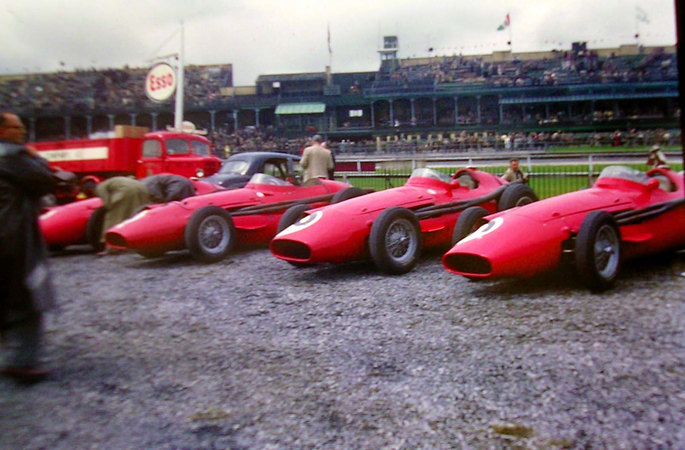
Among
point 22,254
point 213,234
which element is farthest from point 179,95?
point 213,234

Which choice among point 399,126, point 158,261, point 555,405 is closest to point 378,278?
point 399,126

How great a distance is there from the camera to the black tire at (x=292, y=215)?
7.93 ft

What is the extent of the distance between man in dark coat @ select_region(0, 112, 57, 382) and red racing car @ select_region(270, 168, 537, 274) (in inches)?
48.7

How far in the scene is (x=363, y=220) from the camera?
96.7 inches

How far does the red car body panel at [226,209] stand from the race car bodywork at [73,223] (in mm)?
36

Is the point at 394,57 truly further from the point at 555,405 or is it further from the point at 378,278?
the point at 378,278

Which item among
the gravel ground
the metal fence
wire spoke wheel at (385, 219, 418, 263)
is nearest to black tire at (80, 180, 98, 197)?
the gravel ground

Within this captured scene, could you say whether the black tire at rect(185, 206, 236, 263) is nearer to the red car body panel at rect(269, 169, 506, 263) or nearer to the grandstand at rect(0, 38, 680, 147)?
the grandstand at rect(0, 38, 680, 147)

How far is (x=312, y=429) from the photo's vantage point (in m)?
0.87

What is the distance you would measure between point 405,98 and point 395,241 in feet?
4.30

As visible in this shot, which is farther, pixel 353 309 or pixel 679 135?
pixel 353 309

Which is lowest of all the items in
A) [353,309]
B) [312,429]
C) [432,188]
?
[312,429]

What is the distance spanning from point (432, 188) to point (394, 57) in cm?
145

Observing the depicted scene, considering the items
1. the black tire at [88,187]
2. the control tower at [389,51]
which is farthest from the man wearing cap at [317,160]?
the black tire at [88,187]
